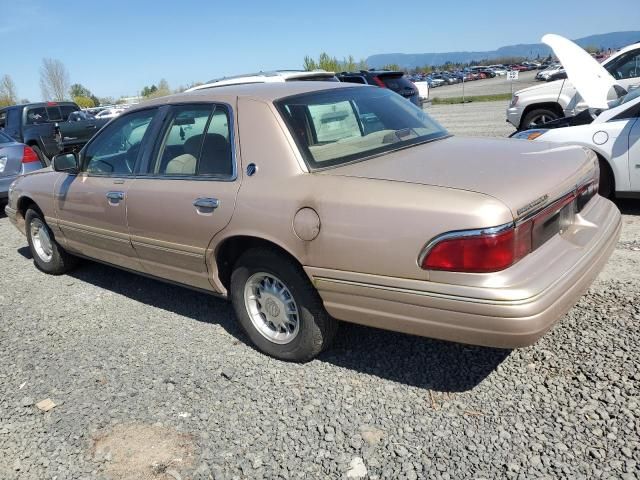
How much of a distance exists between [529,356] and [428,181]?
1308 millimetres

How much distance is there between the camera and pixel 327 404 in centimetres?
293

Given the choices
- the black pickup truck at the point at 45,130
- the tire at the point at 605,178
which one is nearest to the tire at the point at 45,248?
the tire at the point at 605,178

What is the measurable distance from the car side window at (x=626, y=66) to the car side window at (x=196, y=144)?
7990 mm

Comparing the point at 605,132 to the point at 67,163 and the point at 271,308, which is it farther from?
the point at 67,163

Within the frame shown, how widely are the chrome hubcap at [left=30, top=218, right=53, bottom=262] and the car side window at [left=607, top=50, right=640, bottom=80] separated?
8.76 metres

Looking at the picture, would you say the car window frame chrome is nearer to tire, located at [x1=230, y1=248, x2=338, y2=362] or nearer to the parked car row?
the parked car row

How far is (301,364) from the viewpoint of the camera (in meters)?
3.35

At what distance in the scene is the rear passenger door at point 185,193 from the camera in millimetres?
3344

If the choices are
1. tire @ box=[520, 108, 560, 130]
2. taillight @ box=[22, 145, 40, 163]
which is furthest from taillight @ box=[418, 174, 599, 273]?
taillight @ box=[22, 145, 40, 163]

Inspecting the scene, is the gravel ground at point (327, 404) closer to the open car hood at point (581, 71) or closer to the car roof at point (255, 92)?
the car roof at point (255, 92)

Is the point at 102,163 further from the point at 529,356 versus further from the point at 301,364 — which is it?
the point at 529,356

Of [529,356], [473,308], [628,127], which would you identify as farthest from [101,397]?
[628,127]

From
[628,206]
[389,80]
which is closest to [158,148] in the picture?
[628,206]

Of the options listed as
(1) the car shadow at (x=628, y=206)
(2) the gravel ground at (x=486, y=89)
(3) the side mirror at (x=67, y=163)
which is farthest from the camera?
(2) the gravel ground at (x=486, y=89)
